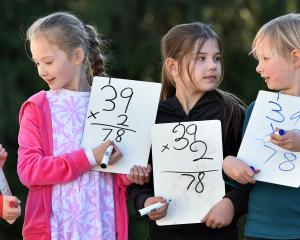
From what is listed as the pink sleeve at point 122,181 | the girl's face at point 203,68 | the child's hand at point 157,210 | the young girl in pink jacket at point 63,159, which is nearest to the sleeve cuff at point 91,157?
the young girl in pink jacket at point 63,159

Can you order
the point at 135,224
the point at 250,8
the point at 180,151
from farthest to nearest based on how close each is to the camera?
1. the point at 250,8
2. the point at 135,224
3. the point at 180,151

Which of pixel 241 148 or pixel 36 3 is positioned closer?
pixel 241 148

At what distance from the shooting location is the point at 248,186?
406 centimetres

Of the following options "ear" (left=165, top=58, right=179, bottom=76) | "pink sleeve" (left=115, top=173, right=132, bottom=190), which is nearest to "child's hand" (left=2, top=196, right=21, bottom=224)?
"pink sleeve" (left=115, top=173, right=132, bottom=190)

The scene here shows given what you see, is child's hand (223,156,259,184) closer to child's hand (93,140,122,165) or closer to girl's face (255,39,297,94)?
girl's face (255,39,297,94)

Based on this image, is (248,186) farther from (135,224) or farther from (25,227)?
(135,224)

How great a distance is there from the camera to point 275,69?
13.1ft

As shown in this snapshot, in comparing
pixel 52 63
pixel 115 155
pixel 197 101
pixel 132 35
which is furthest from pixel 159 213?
pixel 132 35

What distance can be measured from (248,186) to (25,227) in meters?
0.89

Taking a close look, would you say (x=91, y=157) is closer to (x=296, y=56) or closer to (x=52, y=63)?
(x=52, y=63)

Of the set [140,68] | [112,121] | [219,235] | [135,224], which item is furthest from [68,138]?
[140,68]

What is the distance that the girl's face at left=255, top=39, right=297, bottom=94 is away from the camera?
157 inches

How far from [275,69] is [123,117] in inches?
26.3

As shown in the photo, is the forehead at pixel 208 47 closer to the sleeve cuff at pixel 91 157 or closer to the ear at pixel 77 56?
the ear at pixel 77 56
